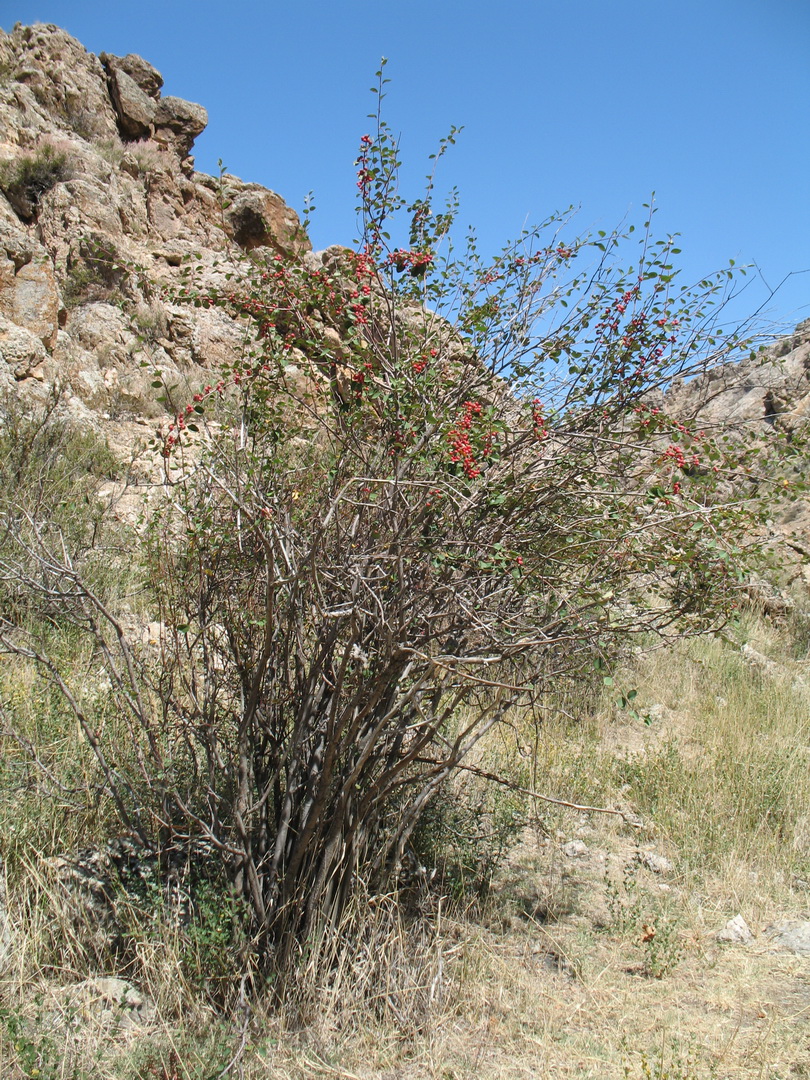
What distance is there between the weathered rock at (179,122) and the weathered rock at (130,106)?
0.52ft

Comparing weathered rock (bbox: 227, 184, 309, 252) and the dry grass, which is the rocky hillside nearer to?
weathered rock (bbox: 227, 184, 309, 252)

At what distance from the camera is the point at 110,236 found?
10688mm

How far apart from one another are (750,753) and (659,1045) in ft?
9.29

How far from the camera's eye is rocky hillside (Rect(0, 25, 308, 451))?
28.2ft

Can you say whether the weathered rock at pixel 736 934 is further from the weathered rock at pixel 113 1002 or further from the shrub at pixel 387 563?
the weathered rock at pixel 113 1002

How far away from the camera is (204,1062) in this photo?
7.52 feet

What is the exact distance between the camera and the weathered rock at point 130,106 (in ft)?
47.3

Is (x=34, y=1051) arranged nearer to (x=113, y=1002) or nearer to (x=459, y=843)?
(x=113, y=1002)

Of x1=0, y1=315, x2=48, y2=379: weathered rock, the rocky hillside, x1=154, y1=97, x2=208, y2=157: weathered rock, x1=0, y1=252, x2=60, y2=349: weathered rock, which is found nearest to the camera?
x1=0, y1=315, x2=48, y2=379: weathered rock

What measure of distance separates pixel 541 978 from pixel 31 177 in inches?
452

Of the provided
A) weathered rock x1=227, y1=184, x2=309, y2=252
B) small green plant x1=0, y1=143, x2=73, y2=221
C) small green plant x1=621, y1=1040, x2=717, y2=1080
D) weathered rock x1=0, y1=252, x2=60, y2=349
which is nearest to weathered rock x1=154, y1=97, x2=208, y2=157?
weathered rock x1=227, y1=184, x2=309, y2=252

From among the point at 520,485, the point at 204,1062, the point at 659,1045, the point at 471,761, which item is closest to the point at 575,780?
the point at 471,761

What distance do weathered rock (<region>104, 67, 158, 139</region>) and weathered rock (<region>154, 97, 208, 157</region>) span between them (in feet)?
0.52

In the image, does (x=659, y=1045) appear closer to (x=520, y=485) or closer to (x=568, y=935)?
(x=568, y=935)
